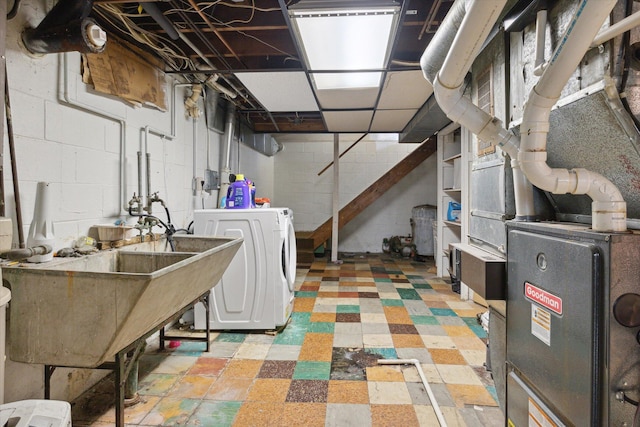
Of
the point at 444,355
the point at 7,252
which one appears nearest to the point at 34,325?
the point at 7,252

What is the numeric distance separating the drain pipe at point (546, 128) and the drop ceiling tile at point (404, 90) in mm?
1726

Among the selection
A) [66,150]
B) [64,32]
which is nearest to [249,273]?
[66,150]

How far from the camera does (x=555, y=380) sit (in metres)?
0.93

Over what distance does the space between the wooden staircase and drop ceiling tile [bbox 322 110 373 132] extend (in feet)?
4.31

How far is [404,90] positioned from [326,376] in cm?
249

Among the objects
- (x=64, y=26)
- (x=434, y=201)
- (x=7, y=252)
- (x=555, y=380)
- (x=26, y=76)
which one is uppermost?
(x=64, y=26)

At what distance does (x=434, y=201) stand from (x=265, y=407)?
537cm

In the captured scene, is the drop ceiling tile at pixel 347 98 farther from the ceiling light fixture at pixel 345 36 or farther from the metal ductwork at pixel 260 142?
the metal ductwork at pixel 260 142

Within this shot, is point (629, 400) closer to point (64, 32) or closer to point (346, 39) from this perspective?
point (346, 39)

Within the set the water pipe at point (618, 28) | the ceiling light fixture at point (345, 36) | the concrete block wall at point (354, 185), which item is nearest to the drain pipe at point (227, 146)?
the ceiling light fixture at point (345, 36)

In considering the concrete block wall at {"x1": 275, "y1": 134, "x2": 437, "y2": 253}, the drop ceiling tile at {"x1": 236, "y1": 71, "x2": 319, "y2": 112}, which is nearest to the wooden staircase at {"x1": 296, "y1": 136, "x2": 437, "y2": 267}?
the concrete block wall at {"x1": 275, "y1": 134, "x2": 437, "y2": 253}

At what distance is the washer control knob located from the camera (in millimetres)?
753

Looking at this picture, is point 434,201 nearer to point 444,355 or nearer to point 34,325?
point 444,355

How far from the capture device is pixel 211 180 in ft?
11.5
